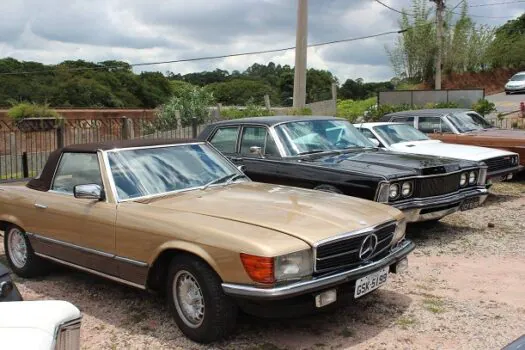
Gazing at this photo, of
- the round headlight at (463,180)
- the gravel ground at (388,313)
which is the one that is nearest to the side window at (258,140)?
the gravel ground at (388,313)

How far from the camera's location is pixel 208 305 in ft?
12.8

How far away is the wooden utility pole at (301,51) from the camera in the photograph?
66.0 feet

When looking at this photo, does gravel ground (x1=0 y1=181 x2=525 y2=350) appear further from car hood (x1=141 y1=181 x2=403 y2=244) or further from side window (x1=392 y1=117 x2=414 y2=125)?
side window (x1=392 y1=117 x2=414 y2=125)

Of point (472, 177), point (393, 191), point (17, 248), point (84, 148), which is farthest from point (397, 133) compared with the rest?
point (17, 248)

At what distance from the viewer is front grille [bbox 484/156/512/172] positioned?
9445 mm

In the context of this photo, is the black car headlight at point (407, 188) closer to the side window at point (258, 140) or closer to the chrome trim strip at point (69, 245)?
the side window at point (258, 140)

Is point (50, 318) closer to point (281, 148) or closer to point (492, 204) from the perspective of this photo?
point (281, 148)

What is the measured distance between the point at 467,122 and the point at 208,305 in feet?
31.6

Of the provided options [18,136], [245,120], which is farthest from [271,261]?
[18,136]

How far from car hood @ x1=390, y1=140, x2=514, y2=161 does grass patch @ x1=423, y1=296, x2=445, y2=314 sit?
463 cm

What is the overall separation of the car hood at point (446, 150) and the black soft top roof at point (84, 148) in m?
5.26

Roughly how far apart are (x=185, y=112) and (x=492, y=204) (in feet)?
41.1

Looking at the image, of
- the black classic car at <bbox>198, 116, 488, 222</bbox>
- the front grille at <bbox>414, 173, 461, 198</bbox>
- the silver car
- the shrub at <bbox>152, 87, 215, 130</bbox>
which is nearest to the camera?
the black classic car at <bbox>198, 116, 488, 222</bbox>

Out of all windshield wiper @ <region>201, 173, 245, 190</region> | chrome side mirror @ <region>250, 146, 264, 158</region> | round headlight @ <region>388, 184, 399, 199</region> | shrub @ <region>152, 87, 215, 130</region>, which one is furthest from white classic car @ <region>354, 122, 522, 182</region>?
shrub @ <region>152, 87, 215, 130</region>
